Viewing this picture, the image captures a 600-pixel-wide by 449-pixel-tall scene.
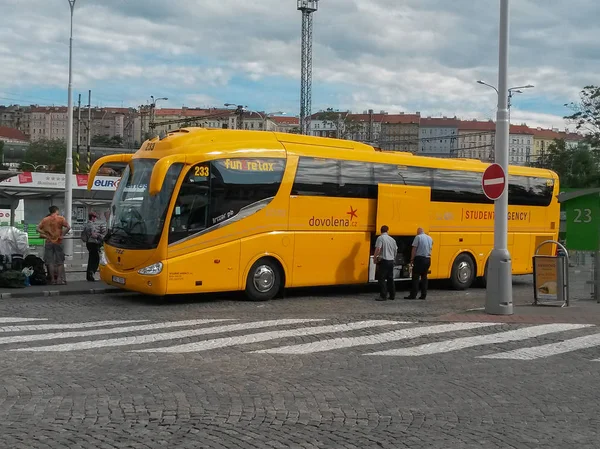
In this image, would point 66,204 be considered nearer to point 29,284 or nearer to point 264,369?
point 29,284

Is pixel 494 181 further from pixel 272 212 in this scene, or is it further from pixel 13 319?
pixel 13 319

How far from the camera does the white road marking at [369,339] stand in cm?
1037

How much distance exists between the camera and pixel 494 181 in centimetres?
1409

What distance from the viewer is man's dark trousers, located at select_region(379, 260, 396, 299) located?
56.0ft

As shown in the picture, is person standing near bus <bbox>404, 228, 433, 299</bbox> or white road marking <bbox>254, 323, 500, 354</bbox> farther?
person standing near bus <bbox>404, 228, 433, 299</bbox>

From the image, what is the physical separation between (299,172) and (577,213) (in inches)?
248

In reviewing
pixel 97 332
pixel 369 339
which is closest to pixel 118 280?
pixel 97 332

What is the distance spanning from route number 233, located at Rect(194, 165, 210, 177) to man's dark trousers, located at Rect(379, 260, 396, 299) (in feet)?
14.7

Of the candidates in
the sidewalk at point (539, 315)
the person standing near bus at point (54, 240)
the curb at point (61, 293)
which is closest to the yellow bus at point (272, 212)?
the curb at point (61, 293)

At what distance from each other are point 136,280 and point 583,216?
32.3 ft

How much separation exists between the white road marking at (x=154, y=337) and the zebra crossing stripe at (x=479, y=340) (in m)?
2.87

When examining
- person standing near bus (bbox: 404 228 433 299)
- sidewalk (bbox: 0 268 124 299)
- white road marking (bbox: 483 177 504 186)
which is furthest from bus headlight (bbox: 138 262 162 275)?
white road marking (bbox: 483 177 504 186)

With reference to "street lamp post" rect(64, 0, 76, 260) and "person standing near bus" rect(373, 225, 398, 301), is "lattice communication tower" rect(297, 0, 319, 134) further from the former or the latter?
"person standing near bus" rect(373, 225, 398, 301)

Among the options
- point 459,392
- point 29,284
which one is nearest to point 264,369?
point 459,392
